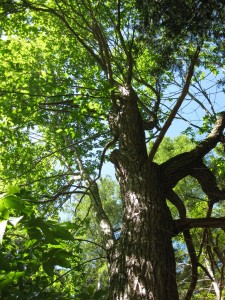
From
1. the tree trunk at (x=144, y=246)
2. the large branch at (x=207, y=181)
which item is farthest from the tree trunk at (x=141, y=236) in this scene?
the large branch at (x=207, y=181)

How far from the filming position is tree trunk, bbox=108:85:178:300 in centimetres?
226

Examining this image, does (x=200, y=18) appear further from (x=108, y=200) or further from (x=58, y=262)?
(x=108, y=200)

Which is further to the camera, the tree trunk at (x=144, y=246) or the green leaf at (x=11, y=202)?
the tree trunk at (x=144, y=246)

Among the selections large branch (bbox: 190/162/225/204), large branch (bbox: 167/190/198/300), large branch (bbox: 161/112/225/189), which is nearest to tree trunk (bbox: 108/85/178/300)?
large branch (bbox: 161/112/225/189)

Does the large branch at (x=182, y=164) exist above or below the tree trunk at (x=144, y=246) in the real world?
above

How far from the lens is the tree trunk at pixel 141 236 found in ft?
7.41

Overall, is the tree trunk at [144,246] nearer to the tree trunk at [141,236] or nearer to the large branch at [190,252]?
the tree trunk at [141,236]

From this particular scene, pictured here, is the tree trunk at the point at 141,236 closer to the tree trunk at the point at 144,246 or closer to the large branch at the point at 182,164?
the tree trunk at the point at 144,246

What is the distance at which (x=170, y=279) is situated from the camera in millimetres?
2381

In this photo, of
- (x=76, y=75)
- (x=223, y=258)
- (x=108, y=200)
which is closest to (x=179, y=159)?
(x=223, y=258)

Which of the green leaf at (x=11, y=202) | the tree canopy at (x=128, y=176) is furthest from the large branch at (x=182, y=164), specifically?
the green leaf at (x=11, y=202)

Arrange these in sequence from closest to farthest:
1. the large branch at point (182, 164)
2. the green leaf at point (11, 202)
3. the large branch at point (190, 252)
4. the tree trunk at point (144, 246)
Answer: the green leaf at point (11, 202)
the tree trunk at point (144, 246)
the large branch at point (190, 252)
the large branch at point (182, 164)

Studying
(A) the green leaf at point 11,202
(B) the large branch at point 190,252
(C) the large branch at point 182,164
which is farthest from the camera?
(C) the large branch at point 182,164

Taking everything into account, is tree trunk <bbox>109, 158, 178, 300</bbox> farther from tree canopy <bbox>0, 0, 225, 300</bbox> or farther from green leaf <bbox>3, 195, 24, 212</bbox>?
green leaf <bbox>3, 195, 24, 212</bbox>
